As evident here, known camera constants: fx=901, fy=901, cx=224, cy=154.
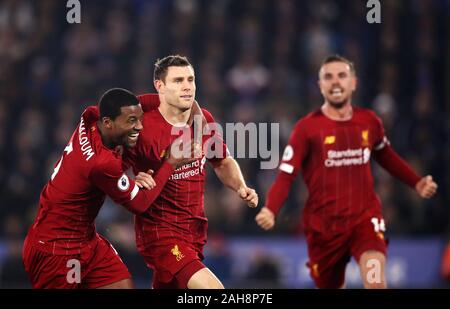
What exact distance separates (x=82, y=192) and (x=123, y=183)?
32 cm

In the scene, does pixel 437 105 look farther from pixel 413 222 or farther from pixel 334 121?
pixel 334 121

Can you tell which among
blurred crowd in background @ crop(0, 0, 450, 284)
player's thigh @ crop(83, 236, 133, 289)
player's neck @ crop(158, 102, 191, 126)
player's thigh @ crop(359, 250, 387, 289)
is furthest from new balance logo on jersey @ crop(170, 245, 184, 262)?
blurred crowd in background @ crop(0, 0, 450, 284)

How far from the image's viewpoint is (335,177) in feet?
24.9

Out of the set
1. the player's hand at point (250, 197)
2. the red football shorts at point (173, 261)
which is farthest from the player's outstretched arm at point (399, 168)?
the red football shorts at point (173, 261)

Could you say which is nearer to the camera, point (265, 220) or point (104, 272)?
point (104, 272)

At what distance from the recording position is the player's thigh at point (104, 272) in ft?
21.0

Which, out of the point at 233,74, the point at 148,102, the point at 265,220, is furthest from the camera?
the point at 233,74

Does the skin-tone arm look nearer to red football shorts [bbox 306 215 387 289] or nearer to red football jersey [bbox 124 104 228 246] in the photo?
red football jersey [bbox 124 104 228 246]

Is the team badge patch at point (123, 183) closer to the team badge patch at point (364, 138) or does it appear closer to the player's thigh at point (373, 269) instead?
the player's thigh at point (373, 269)

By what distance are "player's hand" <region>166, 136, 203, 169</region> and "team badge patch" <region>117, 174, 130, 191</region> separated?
0.39 meters

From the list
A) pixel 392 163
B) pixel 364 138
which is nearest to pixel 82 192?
pixel 364 138

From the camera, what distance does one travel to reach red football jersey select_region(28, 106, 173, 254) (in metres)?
6.16

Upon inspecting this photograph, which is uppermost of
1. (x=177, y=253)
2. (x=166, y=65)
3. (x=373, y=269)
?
(x=166, y=65)

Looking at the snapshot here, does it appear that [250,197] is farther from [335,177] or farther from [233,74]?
[233,74]
